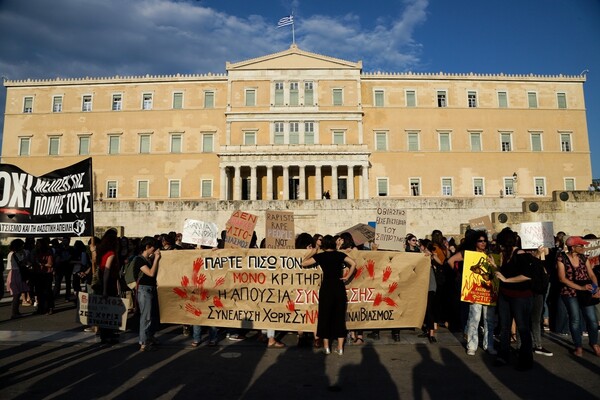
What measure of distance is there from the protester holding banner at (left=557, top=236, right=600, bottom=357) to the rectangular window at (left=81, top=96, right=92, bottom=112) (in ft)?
154

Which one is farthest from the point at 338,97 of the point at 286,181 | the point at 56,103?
the point at 56,103

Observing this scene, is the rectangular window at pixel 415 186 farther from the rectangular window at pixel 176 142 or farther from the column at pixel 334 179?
the rectangular window at pixel 176 142

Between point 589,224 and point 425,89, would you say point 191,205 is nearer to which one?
point 589,224

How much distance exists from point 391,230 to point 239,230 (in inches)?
116

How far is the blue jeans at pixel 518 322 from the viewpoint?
5.70 metres

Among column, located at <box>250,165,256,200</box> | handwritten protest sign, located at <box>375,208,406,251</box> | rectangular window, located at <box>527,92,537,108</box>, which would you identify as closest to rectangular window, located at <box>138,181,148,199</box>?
column, located at <box>250,165,256,200</box>

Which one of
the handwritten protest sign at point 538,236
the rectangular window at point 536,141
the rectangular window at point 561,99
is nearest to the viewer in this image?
the handwritten protest sign at point 538,236

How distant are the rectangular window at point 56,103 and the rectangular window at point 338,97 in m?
28.9

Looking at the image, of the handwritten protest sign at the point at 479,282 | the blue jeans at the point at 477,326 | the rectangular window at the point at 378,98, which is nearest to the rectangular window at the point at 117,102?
the rectangular window at the point at 378,98

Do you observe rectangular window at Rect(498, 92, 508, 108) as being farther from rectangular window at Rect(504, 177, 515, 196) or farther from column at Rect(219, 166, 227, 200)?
column at Rect(219, 166, 227, 200)

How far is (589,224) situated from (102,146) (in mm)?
42135

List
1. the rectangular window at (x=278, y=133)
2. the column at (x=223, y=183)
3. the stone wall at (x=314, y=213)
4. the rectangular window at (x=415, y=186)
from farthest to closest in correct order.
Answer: the rectangular window at (x=415, y=186) → the rectangular window at (x=278, y=133) → the column at (x=223, y=183) → the stone wall at (x=314, y=213)

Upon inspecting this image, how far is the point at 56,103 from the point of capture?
44062 millimetres

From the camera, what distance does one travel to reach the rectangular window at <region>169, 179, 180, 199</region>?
42312mm
